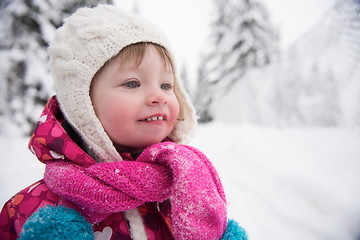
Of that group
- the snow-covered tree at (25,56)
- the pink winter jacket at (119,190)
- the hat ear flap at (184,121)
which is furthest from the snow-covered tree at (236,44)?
the pink winter jacket at (119,190)

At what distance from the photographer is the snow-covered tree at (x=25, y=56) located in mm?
4391

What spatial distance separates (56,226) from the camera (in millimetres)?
668

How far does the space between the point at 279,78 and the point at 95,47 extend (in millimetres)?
6362

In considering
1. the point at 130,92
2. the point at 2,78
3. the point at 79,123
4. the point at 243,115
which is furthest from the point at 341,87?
the point at 2,78

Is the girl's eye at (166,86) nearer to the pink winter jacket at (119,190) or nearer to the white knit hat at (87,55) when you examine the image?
the white knit hat at (87,55)

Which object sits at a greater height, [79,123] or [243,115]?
[243,115]

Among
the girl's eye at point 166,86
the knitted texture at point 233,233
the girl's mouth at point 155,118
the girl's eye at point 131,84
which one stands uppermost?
the girl's eye at point 166,86

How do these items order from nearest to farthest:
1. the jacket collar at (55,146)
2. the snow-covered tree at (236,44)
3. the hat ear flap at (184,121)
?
1. the jacket collar at (55,146)
2. the hat ear flap at (184,121)
3. the snow-covered tree at (236,44)

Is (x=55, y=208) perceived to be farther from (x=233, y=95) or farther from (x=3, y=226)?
(x=233, y=95)

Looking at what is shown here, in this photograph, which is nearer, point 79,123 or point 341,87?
point 79,123

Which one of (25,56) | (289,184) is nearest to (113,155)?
(289,184)

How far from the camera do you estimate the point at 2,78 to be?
4.42 meters

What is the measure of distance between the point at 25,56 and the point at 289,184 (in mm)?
5694

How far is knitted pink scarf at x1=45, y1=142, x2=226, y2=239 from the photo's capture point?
737mm
